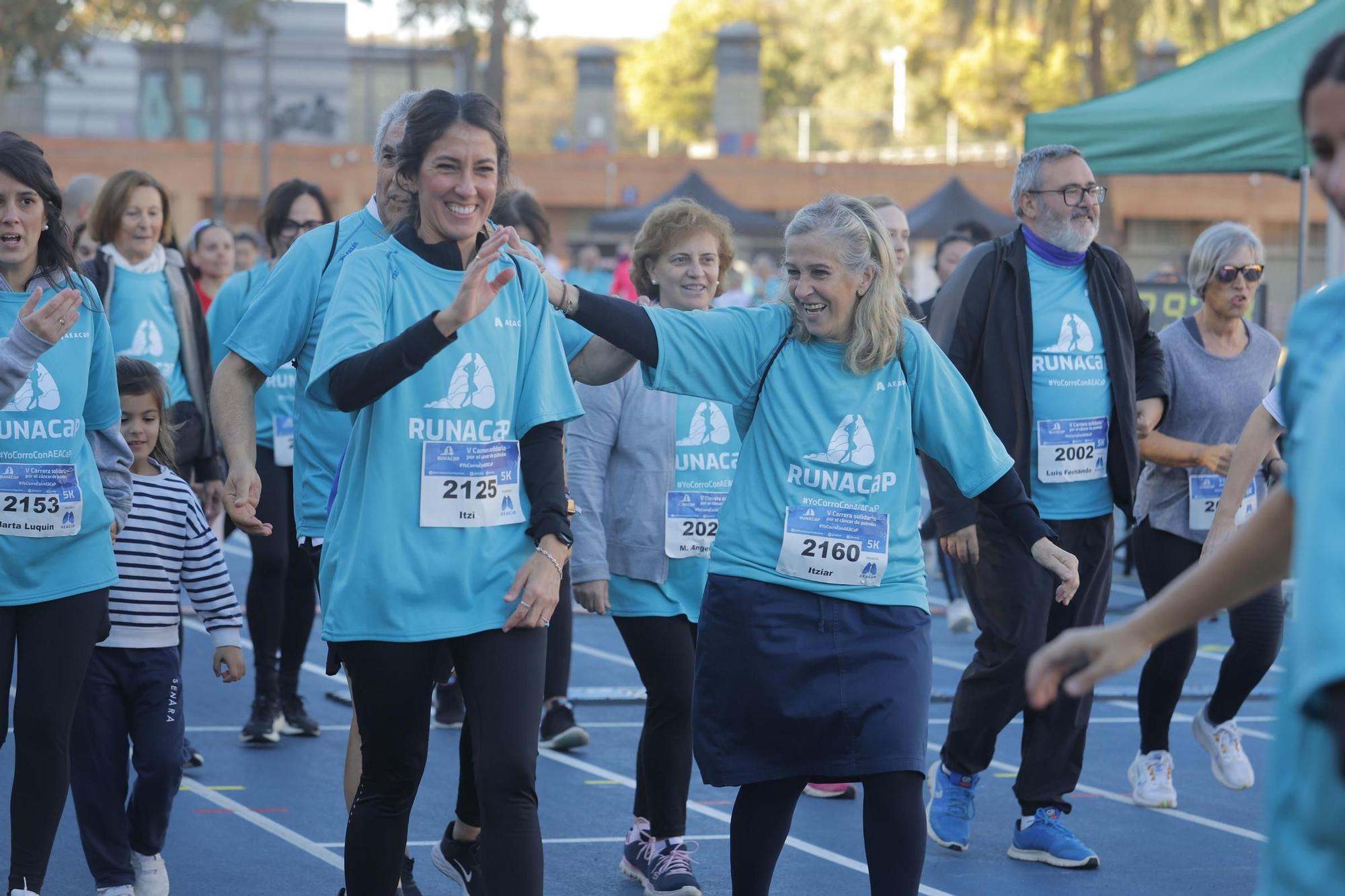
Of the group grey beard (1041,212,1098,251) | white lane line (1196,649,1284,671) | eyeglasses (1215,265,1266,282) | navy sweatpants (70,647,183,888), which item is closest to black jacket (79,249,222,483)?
navy sweatpants (70,647,183,888)

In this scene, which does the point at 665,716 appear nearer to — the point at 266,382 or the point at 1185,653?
the point at 1185,653

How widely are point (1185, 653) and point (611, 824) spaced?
2.09 metres

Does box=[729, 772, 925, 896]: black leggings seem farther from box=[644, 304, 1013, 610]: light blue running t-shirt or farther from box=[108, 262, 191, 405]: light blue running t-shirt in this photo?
box=[108, 262, 191, 405]: light blue running t-shirt

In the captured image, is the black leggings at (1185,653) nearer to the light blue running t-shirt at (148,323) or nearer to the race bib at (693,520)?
the race bib at (693,520)

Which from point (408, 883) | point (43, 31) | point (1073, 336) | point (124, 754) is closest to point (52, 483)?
point (124, 754)

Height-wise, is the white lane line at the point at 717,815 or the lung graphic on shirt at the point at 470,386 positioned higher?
the lung graphic on shirt at the point at 470,386

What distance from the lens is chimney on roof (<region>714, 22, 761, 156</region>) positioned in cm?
3912

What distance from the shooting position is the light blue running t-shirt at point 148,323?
22.7ft

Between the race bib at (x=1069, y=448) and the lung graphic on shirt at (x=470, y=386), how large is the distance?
7.88 ft

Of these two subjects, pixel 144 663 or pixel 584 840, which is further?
pixel 584 840

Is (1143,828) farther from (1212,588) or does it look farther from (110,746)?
(1212,588)

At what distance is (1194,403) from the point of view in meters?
6.59

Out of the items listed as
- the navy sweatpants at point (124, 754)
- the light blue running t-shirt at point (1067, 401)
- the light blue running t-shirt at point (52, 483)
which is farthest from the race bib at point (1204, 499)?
the light blue running t-shirt at point (52, 483)

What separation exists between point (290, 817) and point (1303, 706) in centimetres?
476
